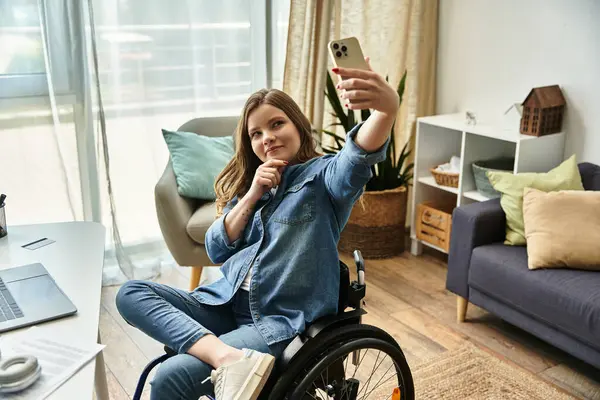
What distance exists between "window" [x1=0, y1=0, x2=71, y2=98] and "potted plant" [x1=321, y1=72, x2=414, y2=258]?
1345 millimetres

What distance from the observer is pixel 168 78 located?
3.25 meters

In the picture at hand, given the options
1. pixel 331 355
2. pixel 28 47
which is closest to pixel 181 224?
pixel 28 47

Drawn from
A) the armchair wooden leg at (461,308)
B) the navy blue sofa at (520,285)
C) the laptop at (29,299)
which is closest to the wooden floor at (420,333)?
the armchair wooden leg at (461,308)

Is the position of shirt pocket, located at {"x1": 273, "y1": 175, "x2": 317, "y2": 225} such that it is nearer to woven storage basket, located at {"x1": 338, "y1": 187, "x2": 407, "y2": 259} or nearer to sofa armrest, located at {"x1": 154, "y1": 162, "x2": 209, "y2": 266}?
sofa armrest, located at {"x1": 154, "y1": 162, "x2": 209, "y2": 266}

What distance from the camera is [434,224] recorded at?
342cm

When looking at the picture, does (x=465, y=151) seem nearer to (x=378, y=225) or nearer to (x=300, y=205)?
(x=378, y=225)

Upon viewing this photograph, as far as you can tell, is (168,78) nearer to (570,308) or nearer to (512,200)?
(512,200)

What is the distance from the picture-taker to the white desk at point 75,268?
1.33 m

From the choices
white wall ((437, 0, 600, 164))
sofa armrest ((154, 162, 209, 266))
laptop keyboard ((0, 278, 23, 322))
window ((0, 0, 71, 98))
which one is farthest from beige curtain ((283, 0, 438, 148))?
laptop keyboard ((0, 278, 23, 322))

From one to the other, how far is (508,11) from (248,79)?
1386mm

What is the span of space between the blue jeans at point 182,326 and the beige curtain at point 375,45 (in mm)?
1941

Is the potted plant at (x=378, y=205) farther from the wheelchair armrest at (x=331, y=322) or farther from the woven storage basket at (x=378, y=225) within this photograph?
the wheelchair armrest at (x=331, y=322)

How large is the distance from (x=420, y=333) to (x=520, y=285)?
496 millimetres

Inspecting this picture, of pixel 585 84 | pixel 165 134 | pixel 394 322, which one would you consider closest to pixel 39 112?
pixel 165 134
